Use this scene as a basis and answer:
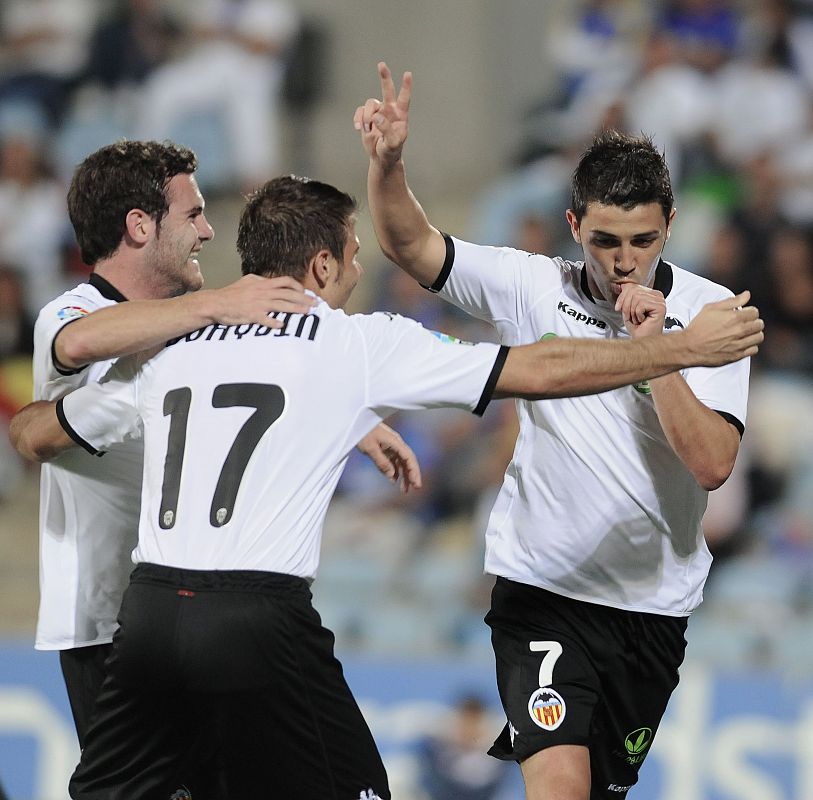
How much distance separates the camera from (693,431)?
11.5 ft

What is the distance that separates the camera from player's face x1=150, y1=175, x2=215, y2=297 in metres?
3.98

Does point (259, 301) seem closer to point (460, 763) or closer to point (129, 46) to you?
point (460, 763)

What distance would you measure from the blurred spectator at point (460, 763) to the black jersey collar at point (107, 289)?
388 centimetres

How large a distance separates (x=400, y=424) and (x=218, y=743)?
5.84 m

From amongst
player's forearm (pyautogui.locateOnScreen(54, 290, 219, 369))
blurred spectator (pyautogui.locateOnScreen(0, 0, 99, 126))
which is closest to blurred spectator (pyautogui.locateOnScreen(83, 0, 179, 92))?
blurred spectator (pyautogui.locateOnScreen(0, 0, 99, 126))

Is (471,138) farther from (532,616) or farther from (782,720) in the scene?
(532,616)

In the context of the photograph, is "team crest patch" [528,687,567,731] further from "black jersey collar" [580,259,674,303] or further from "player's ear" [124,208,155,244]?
"player's ear" [124,208,155,244]

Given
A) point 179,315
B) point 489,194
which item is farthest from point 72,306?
point 489,194

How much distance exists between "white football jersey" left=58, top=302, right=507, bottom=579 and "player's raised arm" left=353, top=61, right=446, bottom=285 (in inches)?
30.4

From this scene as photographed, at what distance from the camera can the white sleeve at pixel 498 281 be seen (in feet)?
13.1

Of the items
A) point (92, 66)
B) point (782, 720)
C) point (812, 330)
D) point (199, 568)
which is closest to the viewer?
point (199, 568)

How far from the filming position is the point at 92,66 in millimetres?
11133

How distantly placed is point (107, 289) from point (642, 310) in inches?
63.8

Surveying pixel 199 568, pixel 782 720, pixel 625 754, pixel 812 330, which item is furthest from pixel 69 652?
pixel 812 330
